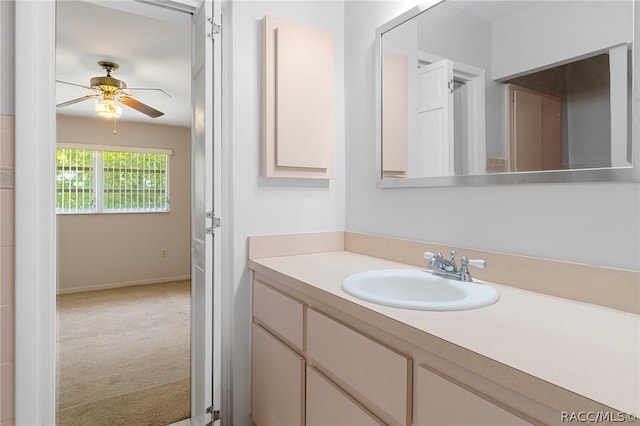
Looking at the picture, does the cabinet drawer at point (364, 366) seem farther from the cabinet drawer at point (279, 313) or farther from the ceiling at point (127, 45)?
the ceiling at point (127, 45)

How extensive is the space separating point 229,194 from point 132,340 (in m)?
2.06

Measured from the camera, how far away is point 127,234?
5141 millimetres

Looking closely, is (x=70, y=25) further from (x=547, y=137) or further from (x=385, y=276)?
(x=547, y=137)

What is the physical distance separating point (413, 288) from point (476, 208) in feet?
1.25

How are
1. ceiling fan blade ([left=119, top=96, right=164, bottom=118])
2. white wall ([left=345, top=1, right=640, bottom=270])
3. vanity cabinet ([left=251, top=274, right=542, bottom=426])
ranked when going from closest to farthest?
1. vanity cabinet ([left=251, top=274, right=542, bottom=426])
2. white wall ([left=345, top=1, right=640, bottom=270])
3. ceiling fan blade ([left=119, top=96, right=164, bottom=118])

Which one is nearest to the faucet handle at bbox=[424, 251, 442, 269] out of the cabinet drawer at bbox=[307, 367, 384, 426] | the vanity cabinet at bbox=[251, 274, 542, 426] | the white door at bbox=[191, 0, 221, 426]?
the vanity cabinet at bbox=[251, 274, 542, 426]

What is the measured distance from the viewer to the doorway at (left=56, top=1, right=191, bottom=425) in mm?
2236

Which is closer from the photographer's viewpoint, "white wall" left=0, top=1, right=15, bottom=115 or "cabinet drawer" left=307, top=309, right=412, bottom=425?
"cabinet drawer" left=307, top=309, right=412, bottom=425

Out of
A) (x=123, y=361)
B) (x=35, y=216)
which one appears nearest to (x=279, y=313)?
(x=35, y=216)

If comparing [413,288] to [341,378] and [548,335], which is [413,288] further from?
[548,335]

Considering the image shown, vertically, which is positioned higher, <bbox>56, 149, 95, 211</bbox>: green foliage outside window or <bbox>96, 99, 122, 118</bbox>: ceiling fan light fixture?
<bbox>96, 99, 122, 118</bbox>: ceiling fan light fixture

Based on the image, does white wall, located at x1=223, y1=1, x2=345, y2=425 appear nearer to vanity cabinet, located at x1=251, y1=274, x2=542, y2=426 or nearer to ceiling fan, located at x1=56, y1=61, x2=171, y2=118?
vanity cabinet, located at x1=251, y1=274, x2=542, y2=426

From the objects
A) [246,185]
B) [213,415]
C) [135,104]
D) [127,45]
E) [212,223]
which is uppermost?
[127,45]

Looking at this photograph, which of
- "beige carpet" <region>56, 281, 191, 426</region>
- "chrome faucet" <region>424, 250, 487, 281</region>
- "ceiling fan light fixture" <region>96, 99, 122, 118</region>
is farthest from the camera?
"ceiling fan light fixture" <region>96, 99, 122, 118</region>
